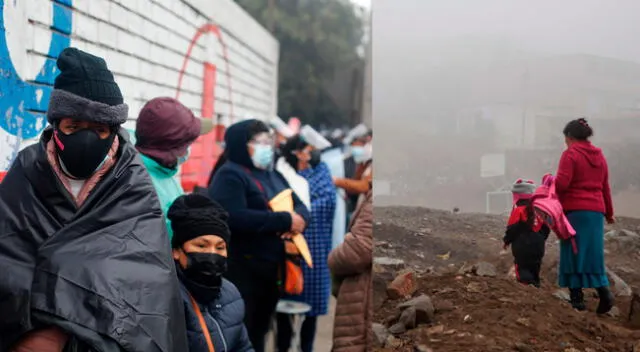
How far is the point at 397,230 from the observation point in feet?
7.98

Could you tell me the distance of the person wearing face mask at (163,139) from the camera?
3020 mm

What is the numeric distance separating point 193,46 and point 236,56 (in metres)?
2.29

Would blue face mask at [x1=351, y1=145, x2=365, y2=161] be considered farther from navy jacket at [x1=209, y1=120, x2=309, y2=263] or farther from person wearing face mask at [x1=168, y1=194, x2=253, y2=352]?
person wearing face mask at [x1=168, y1=194, x2=253, y2=352]

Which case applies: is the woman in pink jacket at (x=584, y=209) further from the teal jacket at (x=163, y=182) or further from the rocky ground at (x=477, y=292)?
the teal jacket at (x=163, y=182)

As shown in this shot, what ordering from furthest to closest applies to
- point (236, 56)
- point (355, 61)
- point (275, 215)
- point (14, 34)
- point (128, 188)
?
point (355, 61), point (236, 56), point (275, 215), point (14, 34), point (128, 188)

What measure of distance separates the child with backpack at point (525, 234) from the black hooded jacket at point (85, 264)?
1.06m

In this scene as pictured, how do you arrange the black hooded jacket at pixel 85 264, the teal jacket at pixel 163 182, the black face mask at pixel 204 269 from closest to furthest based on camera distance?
1. the black hooded jacket at pixel 85 264
2. the black face mask at pixel 204 269
3. the teal jacket at pixel 163 182

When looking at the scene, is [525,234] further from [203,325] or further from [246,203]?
[246,203]

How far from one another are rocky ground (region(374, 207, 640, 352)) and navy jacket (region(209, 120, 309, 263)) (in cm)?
160

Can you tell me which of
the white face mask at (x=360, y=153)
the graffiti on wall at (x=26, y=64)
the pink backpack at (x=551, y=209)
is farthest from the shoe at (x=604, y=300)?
the white face mask at (x=360, y=153)

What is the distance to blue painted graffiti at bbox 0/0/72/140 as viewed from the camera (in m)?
2.56

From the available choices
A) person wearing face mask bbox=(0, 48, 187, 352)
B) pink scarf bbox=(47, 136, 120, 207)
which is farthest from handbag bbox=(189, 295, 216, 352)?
pink scarf bbox=(47, 136, 120, 207)

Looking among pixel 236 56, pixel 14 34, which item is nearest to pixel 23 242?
pixel 14 34

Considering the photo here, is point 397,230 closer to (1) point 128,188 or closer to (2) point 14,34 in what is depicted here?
(1) point 128,188
